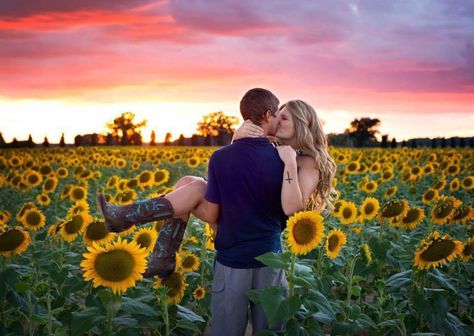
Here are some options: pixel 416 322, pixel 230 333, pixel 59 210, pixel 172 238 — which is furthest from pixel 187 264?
pixel 59 210

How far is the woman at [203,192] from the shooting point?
4230 mm

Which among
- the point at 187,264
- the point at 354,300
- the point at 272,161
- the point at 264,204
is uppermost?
the point at 272,161

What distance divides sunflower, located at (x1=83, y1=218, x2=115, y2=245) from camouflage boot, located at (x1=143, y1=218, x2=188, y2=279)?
632 millimetres

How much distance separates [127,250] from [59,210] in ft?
23.0

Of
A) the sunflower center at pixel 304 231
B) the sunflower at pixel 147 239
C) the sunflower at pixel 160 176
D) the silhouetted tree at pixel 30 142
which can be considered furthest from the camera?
the silhouetted tree at pixel 30 142

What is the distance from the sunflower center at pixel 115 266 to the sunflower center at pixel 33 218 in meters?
3.18

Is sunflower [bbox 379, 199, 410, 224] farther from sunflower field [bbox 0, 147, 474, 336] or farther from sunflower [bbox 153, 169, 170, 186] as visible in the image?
sunflower [bbox 153, 169, 170, 186]

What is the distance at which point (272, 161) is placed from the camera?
397 cm

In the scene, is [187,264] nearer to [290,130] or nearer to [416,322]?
[290,130]

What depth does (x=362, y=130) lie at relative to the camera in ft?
188

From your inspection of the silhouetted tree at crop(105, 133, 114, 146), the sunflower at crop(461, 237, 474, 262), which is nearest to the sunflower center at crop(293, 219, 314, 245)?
the sunflower at crop(461, 237, 474, 262)

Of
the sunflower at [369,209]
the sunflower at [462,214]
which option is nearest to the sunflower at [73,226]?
the sunflower at [369,209]

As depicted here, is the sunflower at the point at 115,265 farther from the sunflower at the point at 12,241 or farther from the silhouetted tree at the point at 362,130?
the silhouetted tree at the point at 362,130

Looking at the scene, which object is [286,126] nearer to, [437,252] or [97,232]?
[437,252]
